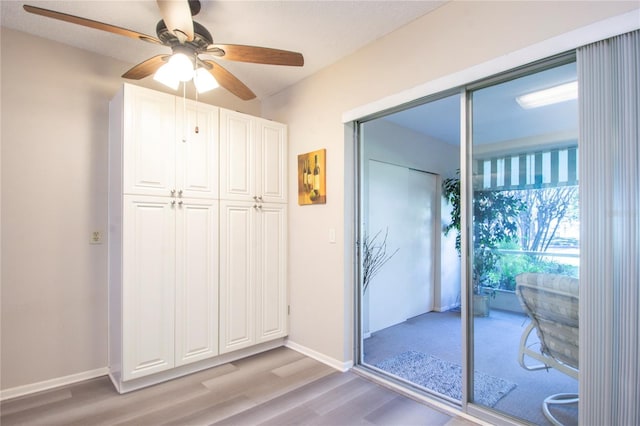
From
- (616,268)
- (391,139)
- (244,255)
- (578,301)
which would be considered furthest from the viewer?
(391,139)

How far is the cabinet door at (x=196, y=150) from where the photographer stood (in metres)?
2.60

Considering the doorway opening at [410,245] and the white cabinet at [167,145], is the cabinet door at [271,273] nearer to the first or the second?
the white cabinet at [167,145]

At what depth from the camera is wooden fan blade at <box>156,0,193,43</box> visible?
1470 millimetres

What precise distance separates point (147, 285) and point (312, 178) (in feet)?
5.23

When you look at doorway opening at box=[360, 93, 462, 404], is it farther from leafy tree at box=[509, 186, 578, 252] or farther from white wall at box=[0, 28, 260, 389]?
white wall at box=[0, 28, 260, 389]

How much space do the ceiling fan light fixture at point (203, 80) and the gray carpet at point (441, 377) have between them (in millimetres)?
2523

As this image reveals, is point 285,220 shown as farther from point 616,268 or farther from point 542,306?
point 616,268

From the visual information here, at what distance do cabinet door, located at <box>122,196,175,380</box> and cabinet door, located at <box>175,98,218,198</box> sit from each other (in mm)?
249

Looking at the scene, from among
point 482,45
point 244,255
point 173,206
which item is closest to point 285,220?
point 244,255

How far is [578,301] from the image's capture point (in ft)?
5.44

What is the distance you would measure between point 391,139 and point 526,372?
2.81 meters

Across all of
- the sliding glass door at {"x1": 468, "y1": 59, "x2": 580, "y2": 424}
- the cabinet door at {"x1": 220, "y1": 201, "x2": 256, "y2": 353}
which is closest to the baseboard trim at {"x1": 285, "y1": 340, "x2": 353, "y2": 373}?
the cabinet door at {"x1": 220, "y1": 201, "x2": 256, "y2": 353}

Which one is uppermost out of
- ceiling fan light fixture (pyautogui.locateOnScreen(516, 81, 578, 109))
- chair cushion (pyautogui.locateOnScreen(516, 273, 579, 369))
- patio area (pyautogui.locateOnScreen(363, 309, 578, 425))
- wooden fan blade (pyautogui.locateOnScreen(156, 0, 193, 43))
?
wooden fan blade (pyautogui.locateOnScreen(156, 0, 193, 43))

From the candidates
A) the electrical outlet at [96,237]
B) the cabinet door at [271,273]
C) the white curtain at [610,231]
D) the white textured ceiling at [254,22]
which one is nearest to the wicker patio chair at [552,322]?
the white curtain at [610,231]
